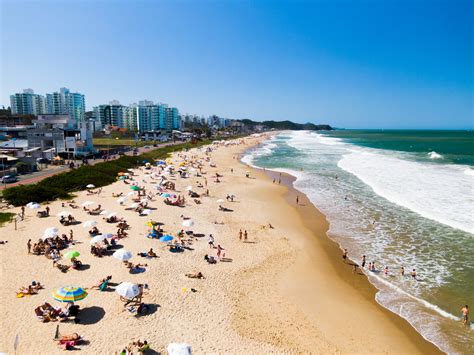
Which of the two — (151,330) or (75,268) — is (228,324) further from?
(75,268)

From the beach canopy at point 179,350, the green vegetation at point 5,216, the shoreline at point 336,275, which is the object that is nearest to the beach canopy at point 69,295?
the beach canopy at point 179,350

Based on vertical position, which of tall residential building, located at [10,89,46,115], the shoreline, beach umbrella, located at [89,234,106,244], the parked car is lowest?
the shoreline

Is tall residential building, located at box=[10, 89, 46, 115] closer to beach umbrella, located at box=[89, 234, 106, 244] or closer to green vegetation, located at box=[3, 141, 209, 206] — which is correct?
green vegetation, located at box=[3, 141, 209, 206]

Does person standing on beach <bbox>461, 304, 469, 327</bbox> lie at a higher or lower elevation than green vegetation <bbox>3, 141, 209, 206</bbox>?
lower

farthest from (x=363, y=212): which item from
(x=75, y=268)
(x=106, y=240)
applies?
(x=75, y=268)

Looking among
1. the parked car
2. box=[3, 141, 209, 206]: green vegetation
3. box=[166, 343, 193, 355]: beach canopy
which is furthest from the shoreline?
the parked car

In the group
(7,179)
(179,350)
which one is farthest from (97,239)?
(7,179)

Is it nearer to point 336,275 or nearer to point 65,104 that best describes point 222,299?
point 336,275
